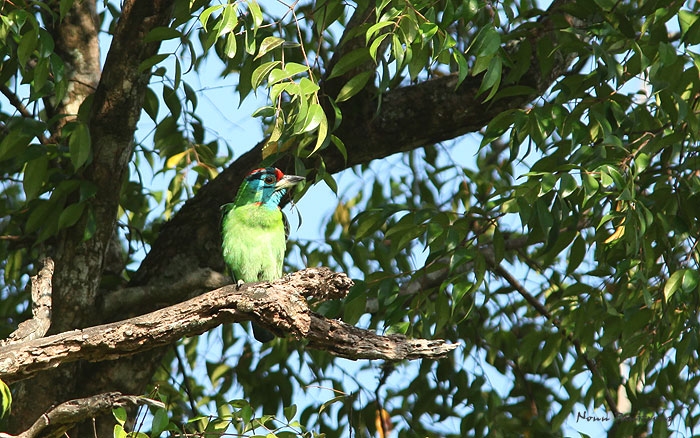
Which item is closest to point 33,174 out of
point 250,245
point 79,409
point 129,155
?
point 129,155

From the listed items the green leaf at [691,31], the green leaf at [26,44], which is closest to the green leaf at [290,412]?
the green leaf at [26,44]

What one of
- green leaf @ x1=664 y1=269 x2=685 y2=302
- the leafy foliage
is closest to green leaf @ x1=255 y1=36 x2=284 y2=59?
the leafy foliage

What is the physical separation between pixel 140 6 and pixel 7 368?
1578mm

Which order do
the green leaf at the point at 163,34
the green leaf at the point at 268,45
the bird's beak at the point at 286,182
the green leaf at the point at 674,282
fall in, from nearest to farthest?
the green leaf at the point at 268,45 → the green leaf at the point at 674,282 → the green leaf at the point at 163,34 → the bird's beak at the point at 286,182

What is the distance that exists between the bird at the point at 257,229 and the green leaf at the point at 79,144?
2.59ft

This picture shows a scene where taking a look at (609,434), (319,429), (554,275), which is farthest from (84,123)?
(609,434)

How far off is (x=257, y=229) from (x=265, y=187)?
20 centimetres

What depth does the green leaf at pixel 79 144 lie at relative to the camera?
3502 millimetres

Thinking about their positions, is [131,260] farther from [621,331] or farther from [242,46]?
[621,331]

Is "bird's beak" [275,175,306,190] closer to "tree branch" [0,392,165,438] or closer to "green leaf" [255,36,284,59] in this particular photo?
"green leaf" [255,36,284,59]

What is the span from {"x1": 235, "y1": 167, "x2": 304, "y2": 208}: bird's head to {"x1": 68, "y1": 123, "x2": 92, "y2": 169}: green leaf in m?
→ 0.86

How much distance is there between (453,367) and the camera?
451cm

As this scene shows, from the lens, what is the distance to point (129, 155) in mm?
3900

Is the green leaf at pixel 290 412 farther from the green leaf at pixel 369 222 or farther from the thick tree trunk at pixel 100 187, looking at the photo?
the thick tree trunk at pixel 100 187
